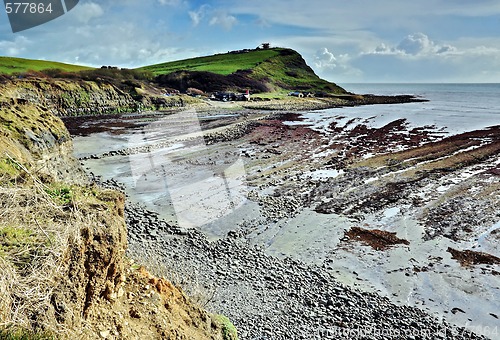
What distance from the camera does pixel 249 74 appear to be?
13862cm

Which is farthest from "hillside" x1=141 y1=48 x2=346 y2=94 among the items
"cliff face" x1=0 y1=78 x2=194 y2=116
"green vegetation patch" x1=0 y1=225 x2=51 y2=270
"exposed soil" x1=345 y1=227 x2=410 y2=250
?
"green vegetation patch" x1=0 y1=225 x2=51 y2=270

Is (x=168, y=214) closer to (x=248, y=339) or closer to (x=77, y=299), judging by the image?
(x=248, y=339)

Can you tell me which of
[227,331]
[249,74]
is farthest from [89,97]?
[249,74]

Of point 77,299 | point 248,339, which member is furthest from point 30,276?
point 248,339

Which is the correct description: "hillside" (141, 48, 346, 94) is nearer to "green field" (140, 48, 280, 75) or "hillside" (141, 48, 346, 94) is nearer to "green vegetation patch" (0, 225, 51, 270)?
"green field" (140, 48, 280, 75)

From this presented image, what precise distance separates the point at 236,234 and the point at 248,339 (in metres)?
8.00

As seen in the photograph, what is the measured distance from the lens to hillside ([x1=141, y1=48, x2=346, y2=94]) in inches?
4646

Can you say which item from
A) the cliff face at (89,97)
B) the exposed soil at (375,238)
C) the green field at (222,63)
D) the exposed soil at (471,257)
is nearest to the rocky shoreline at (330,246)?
the exposed soil at (375,238)

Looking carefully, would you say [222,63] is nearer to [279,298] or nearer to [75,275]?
[279,298]

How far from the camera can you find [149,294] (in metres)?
7.70

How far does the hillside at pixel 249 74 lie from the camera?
118000 millimetres

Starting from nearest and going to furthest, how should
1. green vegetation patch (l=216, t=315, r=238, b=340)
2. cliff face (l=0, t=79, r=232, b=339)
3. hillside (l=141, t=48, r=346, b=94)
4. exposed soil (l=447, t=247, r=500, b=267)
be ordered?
cliff face (l=0, t=79, r=232, b=339) < green vegetation patch (l=216, t=315, r=238, b=340) < exposed soil (l=447, t=247, r=500, b=267) < hillside (l=141, t=48, r=346, b=94)

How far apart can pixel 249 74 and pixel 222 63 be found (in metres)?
30.9

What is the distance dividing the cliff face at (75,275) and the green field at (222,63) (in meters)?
135
